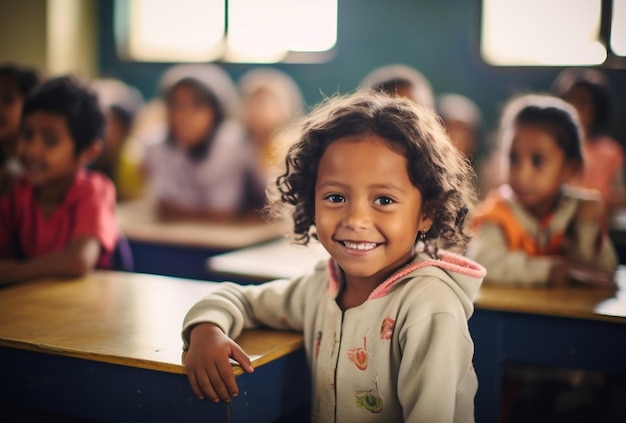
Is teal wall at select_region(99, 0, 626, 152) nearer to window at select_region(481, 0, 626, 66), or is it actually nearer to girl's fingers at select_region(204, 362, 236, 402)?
window at select_region(481, 0, 626, 66)

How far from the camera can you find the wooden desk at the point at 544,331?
1840 millimetres

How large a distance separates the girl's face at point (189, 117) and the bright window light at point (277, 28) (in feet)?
7.19

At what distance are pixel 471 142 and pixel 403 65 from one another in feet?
4.80

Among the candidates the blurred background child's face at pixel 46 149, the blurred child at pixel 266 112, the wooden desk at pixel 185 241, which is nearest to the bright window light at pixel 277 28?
the blurred child at pixel 266 112

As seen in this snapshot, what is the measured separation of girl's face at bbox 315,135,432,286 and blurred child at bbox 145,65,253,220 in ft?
8.57

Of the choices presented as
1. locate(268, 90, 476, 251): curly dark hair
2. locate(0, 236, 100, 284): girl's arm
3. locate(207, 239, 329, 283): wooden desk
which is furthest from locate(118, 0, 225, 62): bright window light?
locate(268, 90, 476, 251): curly dark hair

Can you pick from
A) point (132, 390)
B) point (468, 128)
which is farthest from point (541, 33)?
point (132, 390)

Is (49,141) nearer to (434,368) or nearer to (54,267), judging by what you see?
(54,267)

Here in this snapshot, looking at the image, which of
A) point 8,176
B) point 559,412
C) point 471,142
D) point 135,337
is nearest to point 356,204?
point 135,337

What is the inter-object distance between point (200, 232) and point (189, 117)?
1210 millimetres

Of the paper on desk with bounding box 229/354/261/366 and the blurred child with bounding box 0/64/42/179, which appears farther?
the blurred child with bounding box 0/64/42/179

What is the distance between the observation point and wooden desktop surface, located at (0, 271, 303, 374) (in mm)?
1446

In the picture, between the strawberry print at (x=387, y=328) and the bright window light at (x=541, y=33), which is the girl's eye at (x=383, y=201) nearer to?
the strawberry print at (x=387, y=328)

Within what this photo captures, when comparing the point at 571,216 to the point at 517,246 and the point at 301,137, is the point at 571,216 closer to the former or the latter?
the point at 517,246
